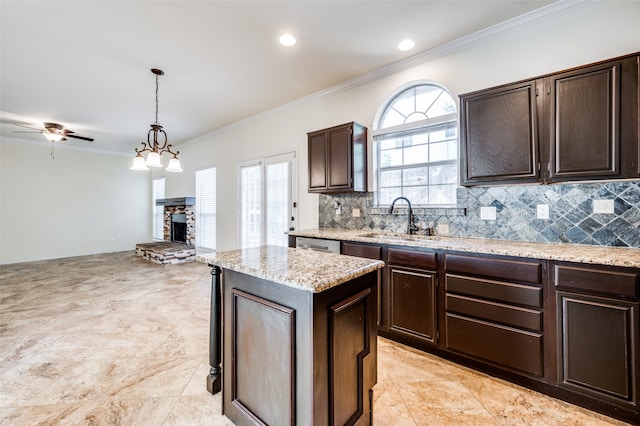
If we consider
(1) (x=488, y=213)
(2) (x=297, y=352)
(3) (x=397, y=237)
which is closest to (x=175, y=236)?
(3) (x=397, y=237)

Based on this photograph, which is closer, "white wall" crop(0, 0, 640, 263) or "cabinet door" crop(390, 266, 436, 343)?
"white wall" crop(0, 0, 640, 263)

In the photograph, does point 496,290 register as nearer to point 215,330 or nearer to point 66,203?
point 215,330

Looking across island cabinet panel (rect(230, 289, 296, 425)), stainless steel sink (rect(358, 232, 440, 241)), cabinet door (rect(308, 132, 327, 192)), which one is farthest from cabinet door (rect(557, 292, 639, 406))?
cabinet door (rect(308, 132, 327, 192))

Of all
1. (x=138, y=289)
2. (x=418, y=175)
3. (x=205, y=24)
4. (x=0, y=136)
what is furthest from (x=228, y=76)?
(x=0, y=136)

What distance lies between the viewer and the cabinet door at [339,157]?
325 cm

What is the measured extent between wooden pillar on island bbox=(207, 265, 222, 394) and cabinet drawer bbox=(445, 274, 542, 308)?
5.85ft

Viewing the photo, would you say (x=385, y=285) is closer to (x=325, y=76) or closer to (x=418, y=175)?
(x=418, y=175)

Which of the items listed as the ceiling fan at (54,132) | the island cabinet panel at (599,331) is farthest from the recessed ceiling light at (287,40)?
the ceiling fan at (54,132)

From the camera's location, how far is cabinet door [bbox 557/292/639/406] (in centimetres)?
158

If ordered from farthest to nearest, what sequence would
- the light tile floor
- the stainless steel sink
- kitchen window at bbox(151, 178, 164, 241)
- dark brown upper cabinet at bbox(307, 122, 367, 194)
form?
kitchen window at bbox(151, 178, 164, 241)
dark brown upper cabinet at bbox(307, 122, 367, 194)
the stainless steel sink
the light tile floor

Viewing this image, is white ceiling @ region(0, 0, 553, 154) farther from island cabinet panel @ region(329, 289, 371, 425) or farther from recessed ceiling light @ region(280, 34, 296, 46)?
island cabinet panel @ region(329, 289, 371, 425)

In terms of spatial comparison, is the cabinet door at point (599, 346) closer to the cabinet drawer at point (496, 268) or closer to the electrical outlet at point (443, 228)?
the cabinet drawer at point (496, 268)

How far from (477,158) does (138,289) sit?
5.02 meters

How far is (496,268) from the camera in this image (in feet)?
6.51
